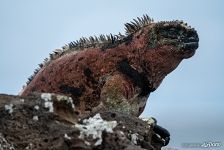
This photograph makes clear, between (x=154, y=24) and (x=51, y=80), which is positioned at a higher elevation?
(x=154, y=24)

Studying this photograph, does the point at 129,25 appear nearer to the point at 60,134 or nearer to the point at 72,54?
the point at 72,54

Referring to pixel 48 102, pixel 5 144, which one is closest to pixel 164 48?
pixel 48 102

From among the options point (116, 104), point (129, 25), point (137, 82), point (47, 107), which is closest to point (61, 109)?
point (47, 107)

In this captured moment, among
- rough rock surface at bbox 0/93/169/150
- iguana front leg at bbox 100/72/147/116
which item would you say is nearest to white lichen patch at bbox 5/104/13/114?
rough rock surface at bbox 0/93/169/150

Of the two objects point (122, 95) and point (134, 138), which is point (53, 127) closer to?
point (134, 138)

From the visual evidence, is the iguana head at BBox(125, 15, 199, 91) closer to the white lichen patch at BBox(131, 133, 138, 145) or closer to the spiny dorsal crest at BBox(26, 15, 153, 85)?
the spiny dorsal crest at BBox(26, 15, 153, 85)

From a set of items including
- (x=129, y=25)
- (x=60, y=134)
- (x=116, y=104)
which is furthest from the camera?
(x=129, y=25)
